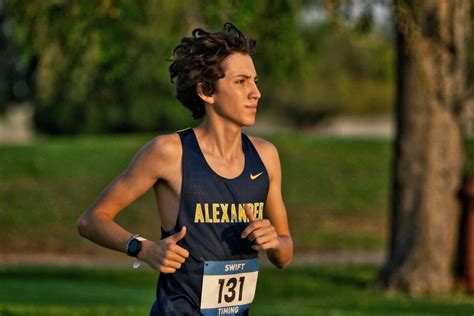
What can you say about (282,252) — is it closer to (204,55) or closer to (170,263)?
(170,263)

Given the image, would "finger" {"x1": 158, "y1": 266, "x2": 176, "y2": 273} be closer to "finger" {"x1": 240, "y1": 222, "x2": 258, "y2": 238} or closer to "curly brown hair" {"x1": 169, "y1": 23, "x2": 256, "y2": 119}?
"finger" {"x1": 240, "y1": 222, "x2": 258, "y2": 238}

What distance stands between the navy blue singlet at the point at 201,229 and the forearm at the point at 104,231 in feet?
0.68

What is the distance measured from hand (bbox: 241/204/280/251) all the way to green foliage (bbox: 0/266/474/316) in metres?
5.93

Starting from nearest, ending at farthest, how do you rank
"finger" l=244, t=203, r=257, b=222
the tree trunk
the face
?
"finger" l=244, t=203, r=257, b=222 < the face < the tree trunk

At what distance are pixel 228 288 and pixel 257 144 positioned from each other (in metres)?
0.68

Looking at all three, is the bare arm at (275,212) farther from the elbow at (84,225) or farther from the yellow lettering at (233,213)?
the elbow at (84,225)

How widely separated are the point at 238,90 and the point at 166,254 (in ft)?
2.83

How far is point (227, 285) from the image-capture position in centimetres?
511

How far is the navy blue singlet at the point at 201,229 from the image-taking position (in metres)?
5.05

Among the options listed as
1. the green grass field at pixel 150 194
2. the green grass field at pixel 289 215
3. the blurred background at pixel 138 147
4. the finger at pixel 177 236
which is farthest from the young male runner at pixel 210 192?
the green grass field at pixel 150 194

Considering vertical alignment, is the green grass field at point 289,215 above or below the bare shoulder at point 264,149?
below

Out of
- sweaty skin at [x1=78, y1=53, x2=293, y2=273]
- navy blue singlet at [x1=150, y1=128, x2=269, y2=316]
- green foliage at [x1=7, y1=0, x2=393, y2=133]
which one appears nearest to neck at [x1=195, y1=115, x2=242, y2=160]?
sweaty skin at [x1=78, y1=53, x2=293, y2=273]

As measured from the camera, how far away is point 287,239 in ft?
17.5

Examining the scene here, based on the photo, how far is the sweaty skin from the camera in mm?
5102
